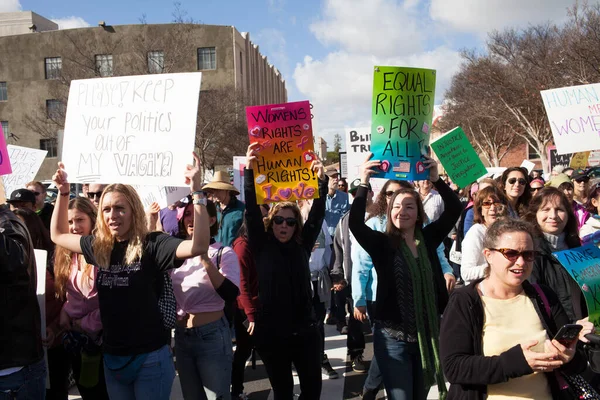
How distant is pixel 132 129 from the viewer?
13.2 feet

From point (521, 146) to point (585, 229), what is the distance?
2059 inches

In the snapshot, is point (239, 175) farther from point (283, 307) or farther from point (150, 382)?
point (150, 382)

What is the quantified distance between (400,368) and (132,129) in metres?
2.43

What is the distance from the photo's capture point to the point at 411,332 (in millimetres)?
3633

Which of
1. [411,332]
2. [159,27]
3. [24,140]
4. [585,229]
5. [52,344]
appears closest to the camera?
[411,332]

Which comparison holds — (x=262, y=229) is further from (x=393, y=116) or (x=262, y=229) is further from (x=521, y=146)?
(x=521, y=146)

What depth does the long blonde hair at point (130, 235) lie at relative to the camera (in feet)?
10.5

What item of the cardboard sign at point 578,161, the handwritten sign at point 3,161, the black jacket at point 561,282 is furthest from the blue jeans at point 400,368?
the cardboard sign at point 578,161

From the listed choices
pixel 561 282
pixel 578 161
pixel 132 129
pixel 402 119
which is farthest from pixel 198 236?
pixel 578 161

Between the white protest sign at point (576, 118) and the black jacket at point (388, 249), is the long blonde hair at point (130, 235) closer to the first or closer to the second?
the black jacket at point (388, 249)

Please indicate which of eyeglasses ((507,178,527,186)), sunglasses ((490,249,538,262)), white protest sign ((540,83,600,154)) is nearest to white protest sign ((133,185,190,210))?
sunglasses ((490,249,538,262))

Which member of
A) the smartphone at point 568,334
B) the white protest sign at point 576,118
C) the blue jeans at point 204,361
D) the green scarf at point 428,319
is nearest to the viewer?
the smartphone at point 568,334

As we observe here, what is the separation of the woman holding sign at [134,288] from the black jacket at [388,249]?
1158 millimetres

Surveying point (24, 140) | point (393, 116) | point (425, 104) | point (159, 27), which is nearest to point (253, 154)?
point (393, 116)
